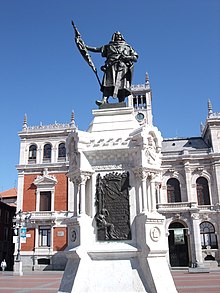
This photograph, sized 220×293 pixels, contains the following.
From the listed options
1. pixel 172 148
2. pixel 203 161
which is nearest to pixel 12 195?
pixel 172 148

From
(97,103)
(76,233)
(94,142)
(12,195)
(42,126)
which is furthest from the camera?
(12,195)

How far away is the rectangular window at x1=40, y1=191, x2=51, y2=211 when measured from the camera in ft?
127

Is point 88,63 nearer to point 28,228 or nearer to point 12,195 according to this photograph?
point 28,228

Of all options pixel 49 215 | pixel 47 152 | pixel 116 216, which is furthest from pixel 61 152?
pixel 116 216

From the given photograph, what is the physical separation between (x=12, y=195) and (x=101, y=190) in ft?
178

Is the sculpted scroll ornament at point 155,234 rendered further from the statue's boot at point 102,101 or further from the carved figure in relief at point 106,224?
the statue's boot at point 102,101

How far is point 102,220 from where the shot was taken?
25.5 ft

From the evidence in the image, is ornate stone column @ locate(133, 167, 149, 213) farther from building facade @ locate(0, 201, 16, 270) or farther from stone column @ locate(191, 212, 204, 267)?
building facade @ locate(0, 201, 16, 270)

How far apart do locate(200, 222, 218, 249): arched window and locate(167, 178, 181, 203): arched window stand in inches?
165

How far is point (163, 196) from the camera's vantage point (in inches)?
1547

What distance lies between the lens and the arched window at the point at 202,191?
38.4 meters

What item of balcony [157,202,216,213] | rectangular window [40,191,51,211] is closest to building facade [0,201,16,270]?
rectangular window [40,191,51,211]

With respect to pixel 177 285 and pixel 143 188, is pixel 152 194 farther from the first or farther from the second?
pixel 177 285

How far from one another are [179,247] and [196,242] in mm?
2315
